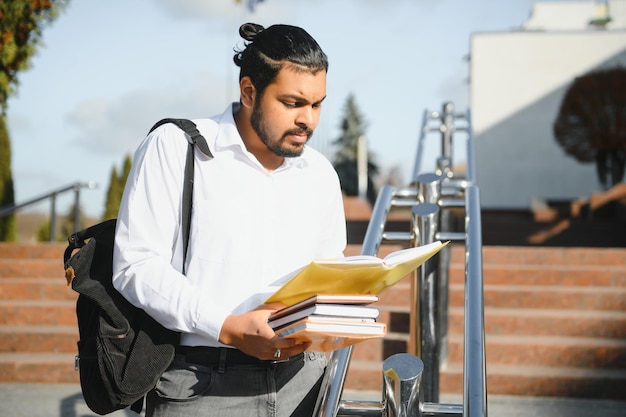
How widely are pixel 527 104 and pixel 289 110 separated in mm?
22706

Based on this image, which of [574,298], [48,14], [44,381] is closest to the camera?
[44,381]

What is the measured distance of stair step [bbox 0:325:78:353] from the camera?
5.68m

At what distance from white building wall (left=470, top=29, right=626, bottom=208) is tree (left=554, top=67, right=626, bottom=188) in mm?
4406

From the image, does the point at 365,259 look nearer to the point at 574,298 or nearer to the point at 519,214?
the point at 574,298

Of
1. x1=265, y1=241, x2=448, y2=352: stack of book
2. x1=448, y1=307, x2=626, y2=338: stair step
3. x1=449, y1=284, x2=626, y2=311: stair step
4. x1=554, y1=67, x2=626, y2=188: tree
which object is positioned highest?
x1=554, y1=67, x2=626, y2=188: tree

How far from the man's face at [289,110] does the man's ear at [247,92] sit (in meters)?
0.03

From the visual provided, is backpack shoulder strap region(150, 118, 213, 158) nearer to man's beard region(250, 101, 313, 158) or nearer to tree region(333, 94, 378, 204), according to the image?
man's beard region(250, 101, 313, 158)

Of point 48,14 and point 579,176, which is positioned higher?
point 48,14

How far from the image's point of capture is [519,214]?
694 inches

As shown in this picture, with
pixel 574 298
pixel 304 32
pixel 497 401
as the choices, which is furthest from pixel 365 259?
pixel 574 298

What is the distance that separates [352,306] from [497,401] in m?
3.53

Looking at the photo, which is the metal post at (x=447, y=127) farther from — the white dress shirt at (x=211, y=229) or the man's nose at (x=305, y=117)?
the man's nose at (x=305, y=117)

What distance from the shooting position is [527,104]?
2331cm

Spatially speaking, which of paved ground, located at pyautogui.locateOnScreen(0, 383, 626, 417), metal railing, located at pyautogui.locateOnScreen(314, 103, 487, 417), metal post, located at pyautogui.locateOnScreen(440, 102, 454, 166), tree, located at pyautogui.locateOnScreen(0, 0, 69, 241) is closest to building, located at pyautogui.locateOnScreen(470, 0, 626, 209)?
tree, located at pyautogui.locateOnScreen(0, 0, 69, 241)
